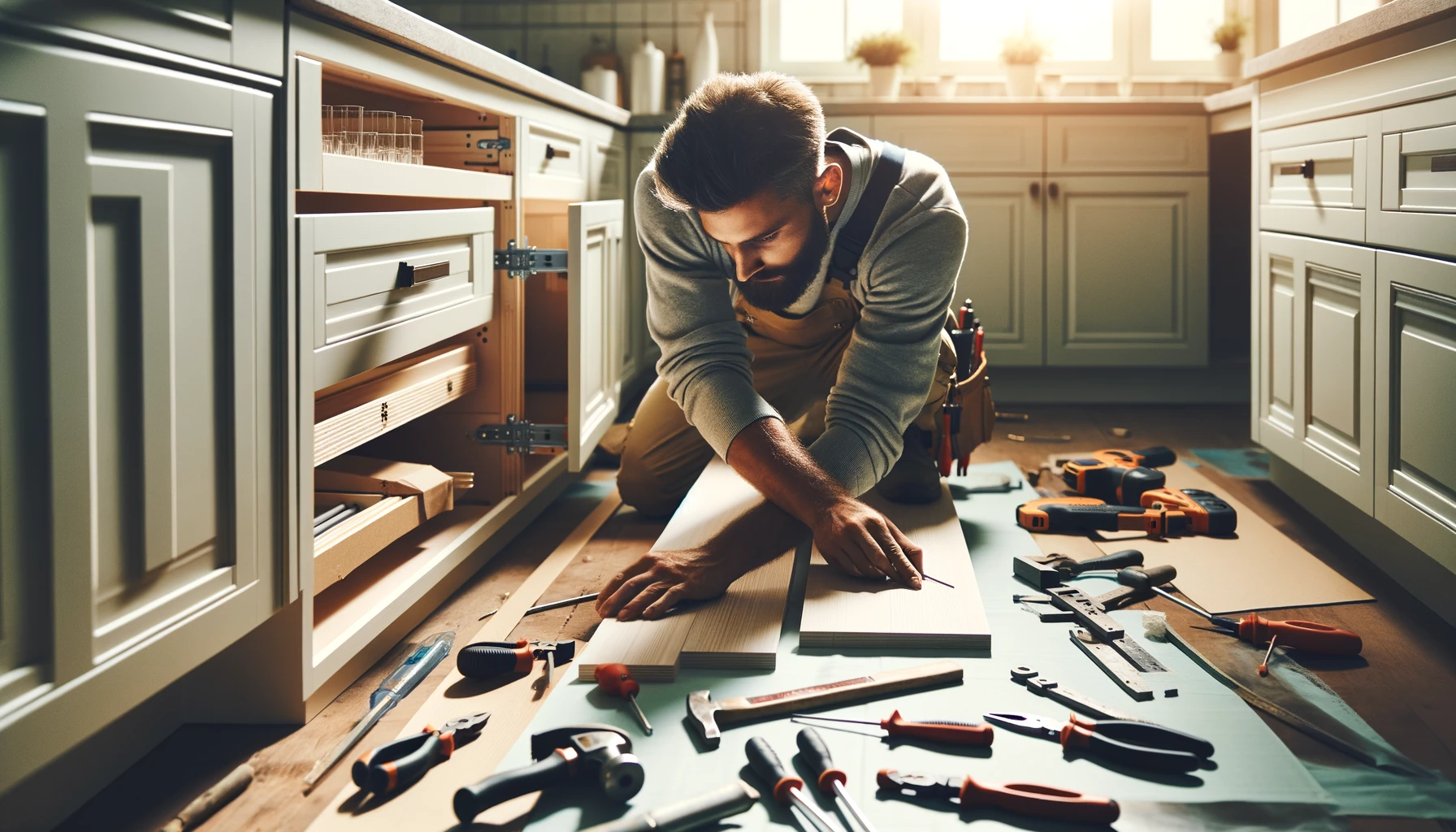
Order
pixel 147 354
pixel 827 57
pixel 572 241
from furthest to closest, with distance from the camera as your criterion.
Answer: pixel 827 57 < pixel 572 241 < pixel 147 354

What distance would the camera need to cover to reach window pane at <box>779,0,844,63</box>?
4102 mm

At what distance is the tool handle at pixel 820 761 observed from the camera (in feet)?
3.55

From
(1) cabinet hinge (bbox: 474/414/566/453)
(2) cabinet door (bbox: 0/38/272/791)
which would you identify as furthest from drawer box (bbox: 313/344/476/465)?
(2) cabinet door (bbox: 0/38/272/791)

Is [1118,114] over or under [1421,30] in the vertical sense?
over

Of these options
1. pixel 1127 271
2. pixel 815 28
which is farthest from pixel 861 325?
pixel 815 28

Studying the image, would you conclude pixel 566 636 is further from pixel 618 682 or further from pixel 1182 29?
pixel 1182 29

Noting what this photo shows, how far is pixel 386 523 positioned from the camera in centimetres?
162

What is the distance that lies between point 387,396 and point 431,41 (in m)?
0.52

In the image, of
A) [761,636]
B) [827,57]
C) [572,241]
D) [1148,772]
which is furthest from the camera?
[827,57]

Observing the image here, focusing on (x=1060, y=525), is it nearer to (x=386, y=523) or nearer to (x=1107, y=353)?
(x=386, y=523)

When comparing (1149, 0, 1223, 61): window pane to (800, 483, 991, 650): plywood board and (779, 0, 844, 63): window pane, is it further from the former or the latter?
(800, 483, 991, 650): plywood board

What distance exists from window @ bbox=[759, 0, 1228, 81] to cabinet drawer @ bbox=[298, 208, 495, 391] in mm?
2412

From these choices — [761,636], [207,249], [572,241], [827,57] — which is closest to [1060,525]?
[761,636]

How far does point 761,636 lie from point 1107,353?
97.8 inches
